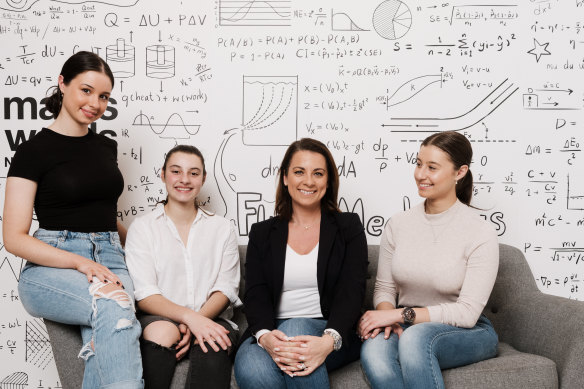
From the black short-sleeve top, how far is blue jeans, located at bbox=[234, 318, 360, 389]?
A: 31.4 inches

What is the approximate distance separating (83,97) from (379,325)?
142 centimetres

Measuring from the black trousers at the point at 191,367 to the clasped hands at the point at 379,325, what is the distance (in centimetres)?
51

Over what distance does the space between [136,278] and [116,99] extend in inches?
41.4

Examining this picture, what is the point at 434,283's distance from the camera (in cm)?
197

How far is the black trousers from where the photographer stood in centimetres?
178

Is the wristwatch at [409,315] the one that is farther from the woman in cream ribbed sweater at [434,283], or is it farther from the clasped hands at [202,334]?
the clasped hands at [202,334]

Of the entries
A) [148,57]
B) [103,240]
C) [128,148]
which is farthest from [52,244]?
[148,57]

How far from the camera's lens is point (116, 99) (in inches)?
105

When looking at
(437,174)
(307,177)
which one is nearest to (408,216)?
(437,174)

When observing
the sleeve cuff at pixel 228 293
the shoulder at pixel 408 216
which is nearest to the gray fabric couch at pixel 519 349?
the sleeve cuff at pixel 228 293

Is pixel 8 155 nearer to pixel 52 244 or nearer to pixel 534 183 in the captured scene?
pixel 52 244

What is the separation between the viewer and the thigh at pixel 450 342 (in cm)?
175

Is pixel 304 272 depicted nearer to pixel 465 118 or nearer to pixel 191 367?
pixel 191 367

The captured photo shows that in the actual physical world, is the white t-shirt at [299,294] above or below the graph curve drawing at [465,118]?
below
